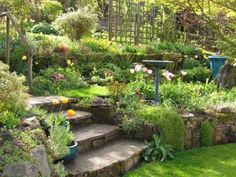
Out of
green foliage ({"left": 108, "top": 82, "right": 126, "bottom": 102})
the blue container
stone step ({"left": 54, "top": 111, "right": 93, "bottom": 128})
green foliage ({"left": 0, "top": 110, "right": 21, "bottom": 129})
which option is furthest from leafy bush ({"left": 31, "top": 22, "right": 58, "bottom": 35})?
green foliage ({"left": 0, "top": 110, "right": 21, "bottom": 129})

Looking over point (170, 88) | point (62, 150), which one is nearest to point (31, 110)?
point (62, 150)

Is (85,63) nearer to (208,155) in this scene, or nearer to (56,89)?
(56,89)

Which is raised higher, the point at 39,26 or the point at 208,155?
the point at 39,26

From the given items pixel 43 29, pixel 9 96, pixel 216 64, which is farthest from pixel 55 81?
pixel 43 29

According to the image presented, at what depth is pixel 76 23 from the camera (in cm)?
1176

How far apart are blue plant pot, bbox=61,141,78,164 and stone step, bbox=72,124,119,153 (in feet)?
1.37

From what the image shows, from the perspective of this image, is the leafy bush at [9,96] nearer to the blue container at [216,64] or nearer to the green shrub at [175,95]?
the green shrub at [175,95]

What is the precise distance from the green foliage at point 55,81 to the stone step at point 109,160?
6.92 feet

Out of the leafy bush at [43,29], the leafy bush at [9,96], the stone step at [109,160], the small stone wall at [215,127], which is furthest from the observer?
the leafy bush at [43,29]

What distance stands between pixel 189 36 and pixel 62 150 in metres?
13.3

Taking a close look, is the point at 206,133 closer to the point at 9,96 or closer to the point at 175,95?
the point at 175,95

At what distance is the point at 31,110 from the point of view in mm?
5312

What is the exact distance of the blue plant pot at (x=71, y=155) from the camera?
4.92m

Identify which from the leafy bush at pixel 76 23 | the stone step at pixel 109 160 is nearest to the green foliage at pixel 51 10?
the leafy bush at pixel 76 23
